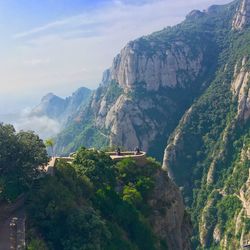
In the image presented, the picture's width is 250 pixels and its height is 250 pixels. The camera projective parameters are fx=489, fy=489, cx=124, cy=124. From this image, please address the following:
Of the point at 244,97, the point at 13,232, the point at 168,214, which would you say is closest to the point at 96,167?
the point at 168,214

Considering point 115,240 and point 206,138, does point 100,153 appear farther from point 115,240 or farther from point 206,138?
point 206,138

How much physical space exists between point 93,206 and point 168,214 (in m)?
14.1

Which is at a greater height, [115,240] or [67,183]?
[67,183]

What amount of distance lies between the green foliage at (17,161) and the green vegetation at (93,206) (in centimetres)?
149

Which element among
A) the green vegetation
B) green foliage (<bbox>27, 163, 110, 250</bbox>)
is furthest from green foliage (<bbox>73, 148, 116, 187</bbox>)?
green foliage (<bbox>27, 163, 110, 250</bbox>)

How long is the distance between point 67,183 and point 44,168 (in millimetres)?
3339

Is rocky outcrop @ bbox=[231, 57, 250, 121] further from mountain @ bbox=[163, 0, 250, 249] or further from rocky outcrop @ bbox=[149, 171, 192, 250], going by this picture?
rocky outcrop @ bbox=[149, 171, 192, 250]

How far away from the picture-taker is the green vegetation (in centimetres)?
4447

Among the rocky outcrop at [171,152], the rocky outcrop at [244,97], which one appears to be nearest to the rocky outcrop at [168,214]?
the rocky outcrop at [171,152]

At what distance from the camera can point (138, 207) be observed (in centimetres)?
6041

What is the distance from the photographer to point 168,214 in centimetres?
6425

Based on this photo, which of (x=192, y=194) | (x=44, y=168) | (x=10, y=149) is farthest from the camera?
(x=192, y=194)

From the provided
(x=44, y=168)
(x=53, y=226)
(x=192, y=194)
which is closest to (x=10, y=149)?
(x=44, y=168)

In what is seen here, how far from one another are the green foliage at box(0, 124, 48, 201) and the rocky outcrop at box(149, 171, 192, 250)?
17.9m
